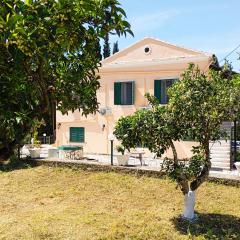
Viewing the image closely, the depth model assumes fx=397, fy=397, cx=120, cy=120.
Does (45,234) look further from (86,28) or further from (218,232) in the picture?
(86,28)

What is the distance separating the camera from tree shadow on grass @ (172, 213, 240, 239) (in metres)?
11.2

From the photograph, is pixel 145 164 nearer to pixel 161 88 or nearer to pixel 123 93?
pixel 161 88

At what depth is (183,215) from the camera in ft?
40.6

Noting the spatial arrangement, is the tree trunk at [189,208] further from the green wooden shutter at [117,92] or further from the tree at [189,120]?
the green wooden shutter at [117,92]

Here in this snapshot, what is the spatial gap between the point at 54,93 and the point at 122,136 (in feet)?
29.1

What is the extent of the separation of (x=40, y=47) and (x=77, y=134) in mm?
23719

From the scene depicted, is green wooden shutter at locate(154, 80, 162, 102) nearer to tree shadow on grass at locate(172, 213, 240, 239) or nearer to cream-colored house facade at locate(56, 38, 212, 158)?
cream-colored house facade at locate(56, 38, 212, 158)

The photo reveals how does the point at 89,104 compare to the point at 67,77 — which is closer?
the point at 67,77

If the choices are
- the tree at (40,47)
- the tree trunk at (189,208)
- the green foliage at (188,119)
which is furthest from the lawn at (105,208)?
the tree at (40,47)

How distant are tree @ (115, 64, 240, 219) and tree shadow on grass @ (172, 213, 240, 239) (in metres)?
0.37

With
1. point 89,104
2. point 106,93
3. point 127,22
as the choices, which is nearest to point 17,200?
point 106,93

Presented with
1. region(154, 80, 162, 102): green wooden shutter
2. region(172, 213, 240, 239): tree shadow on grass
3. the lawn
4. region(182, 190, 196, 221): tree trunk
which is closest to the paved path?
the lawn

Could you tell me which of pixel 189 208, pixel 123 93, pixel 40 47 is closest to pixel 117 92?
pixel 123 93

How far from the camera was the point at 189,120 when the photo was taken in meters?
11.8
